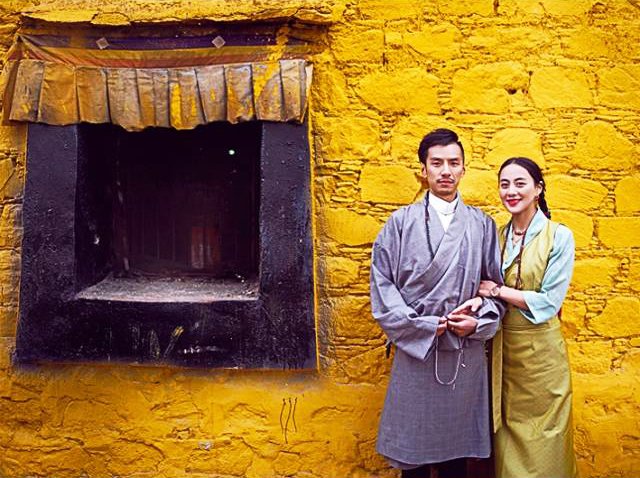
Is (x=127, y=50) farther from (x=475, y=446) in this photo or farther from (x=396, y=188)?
(x=475, y=446)

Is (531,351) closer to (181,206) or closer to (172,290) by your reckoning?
(172,290)

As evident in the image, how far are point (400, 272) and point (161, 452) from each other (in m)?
1.57

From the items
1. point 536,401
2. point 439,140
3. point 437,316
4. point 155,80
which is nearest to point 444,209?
point 439,140

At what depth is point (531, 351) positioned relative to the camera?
8.23 feet

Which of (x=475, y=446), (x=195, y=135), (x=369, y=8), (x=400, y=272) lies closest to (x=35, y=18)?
(x=195, y=135)

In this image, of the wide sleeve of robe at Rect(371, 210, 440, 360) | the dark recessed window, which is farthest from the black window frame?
the wide sleeve of robe at Rect(371, 210, 440, 360)

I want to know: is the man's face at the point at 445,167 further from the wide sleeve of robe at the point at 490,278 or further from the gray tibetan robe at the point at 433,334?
the wide sleeve of robe at the point at 490,278

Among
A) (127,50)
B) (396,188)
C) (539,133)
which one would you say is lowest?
(396,188)

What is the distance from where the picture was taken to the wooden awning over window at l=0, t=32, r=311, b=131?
9.56 feet

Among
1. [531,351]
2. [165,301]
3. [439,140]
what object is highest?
[439,140]

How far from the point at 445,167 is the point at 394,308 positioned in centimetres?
61

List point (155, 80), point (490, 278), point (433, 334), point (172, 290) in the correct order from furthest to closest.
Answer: point (172, 290) < point (155, 80) < point (490, 278) < point (433, 334)

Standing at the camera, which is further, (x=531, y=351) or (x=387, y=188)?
(x=387, y=188)

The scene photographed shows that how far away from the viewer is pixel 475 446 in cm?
252
